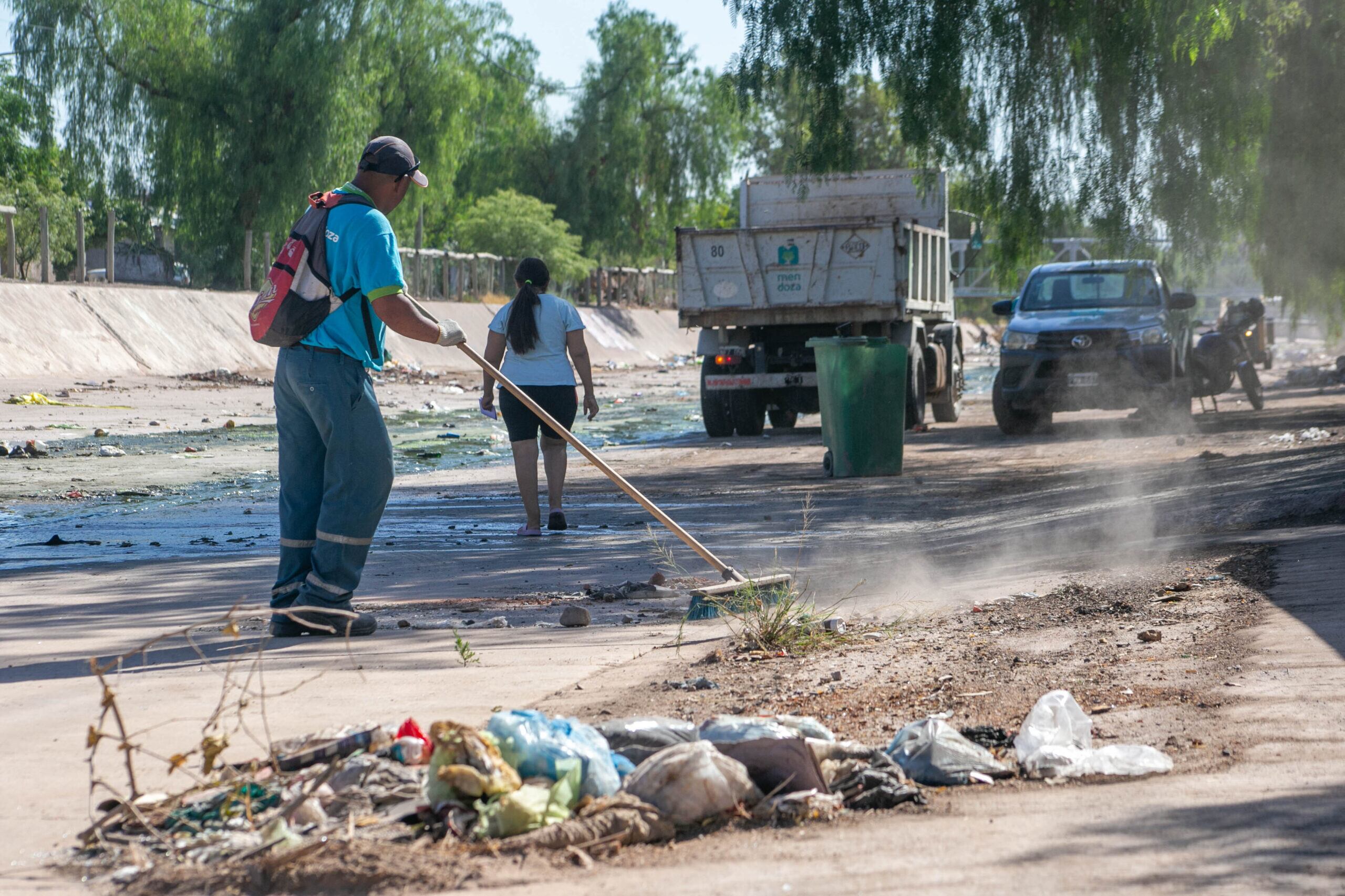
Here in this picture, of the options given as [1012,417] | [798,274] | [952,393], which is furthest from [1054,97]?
[952,393]

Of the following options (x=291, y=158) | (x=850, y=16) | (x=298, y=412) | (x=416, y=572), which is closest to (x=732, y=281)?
(x=850, y=16)

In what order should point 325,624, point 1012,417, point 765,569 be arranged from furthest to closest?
point 1012,417 → point 765,569 → point 325,624

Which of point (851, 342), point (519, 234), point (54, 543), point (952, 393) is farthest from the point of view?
point (519, 234)

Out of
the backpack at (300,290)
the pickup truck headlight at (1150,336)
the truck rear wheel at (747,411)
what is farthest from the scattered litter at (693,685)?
the pickup truck headlight at (1150,336)

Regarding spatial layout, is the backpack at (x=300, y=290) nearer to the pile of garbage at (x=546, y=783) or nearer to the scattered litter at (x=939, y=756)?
the pile of garbage at (x=546, y=783)

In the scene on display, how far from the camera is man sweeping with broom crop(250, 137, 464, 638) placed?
5.52m

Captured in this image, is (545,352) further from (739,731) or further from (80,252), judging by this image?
(80,252)

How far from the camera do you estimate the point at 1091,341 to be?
15789 mm

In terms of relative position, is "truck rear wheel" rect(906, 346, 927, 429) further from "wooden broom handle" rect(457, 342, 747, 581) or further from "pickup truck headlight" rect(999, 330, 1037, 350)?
"wooden broom handle" rect(457, 342, 747, 581)

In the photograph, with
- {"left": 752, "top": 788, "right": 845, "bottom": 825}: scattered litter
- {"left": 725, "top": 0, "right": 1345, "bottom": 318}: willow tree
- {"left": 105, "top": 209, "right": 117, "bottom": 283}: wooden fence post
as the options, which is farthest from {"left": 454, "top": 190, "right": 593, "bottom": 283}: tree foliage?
{"left": 752, "top": 788, "right": 845, "bottom": 825}: scattered litter

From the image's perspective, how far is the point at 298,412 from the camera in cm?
571

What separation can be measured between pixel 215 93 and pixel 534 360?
29.1 metres

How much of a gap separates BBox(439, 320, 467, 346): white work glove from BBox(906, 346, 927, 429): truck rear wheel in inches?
438

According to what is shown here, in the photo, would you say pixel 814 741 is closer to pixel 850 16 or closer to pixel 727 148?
pixel 850 16
